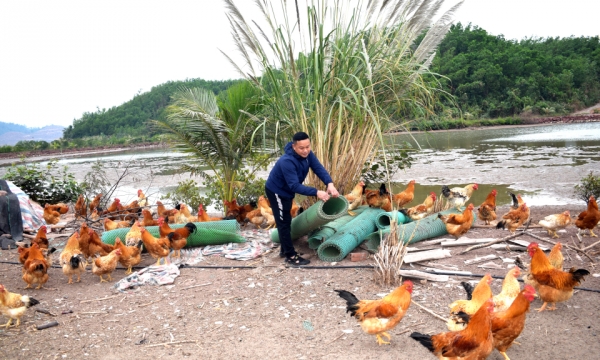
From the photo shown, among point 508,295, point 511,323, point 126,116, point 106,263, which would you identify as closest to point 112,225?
point 106,263

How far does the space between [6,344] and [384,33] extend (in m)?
6.78

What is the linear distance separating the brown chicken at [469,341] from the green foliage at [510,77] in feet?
117

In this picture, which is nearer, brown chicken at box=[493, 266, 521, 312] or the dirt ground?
the dirt ground

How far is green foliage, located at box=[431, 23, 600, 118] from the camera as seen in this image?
134 ft

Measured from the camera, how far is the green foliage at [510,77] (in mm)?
40812

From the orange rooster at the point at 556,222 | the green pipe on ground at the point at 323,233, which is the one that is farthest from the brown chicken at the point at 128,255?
the orange rooster at the point at 556,222

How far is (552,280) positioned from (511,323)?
1.08m

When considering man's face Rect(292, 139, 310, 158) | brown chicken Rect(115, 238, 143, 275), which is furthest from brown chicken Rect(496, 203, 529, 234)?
brown chicken Rect(115, 238, 143, 275)

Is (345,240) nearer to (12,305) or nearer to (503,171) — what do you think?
(12,305)

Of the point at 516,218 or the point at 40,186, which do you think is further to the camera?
the point at 40,186

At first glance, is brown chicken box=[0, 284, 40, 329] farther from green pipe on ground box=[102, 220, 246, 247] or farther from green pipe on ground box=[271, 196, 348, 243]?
green pipe on ground box=[271, 196, 348, 243]

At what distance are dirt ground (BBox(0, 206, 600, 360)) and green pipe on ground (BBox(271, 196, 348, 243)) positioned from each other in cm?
48

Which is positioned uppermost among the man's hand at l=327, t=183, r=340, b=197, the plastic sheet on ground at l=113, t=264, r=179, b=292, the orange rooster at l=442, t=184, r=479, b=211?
the man's hand at l=327, t=183, r=340, b=197

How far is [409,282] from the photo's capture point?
387 cm
